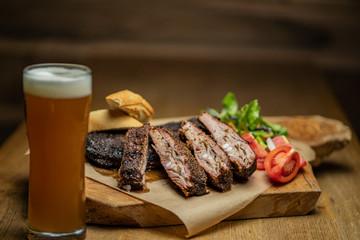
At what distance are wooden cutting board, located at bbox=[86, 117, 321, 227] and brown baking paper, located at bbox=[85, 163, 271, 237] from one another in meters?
0.05

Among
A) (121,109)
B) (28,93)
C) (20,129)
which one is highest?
(28,93)

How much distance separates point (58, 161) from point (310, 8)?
20.1 ft

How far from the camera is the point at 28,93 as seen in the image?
2.28 m

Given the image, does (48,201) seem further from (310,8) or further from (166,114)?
(310,8)

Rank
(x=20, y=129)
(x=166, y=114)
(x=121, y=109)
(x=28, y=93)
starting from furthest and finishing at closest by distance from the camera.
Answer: (x=166, y=114) → (x=20, y=129) → (x=121, y=109) → (x=28, y=93)

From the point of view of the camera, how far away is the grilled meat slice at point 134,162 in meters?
2.78

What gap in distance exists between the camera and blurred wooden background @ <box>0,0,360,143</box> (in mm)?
7242

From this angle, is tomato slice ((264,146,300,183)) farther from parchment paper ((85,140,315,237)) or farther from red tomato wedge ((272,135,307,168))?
red tomato wedge ((272,135,307,168))

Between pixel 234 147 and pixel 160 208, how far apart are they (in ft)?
2.13

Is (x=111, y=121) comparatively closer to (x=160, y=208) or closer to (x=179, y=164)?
(x=179, y=164)

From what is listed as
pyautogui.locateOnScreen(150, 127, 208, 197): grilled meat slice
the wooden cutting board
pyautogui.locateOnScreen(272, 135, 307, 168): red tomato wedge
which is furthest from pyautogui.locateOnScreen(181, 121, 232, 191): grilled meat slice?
pyautogui.locateOnScreen(272, 135, 307, 168): red tomato wedge

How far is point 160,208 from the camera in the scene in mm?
2693

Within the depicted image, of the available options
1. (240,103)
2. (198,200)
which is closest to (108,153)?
(198,200)

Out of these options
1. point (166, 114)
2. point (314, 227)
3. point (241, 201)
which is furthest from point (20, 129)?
point (314, 227)
